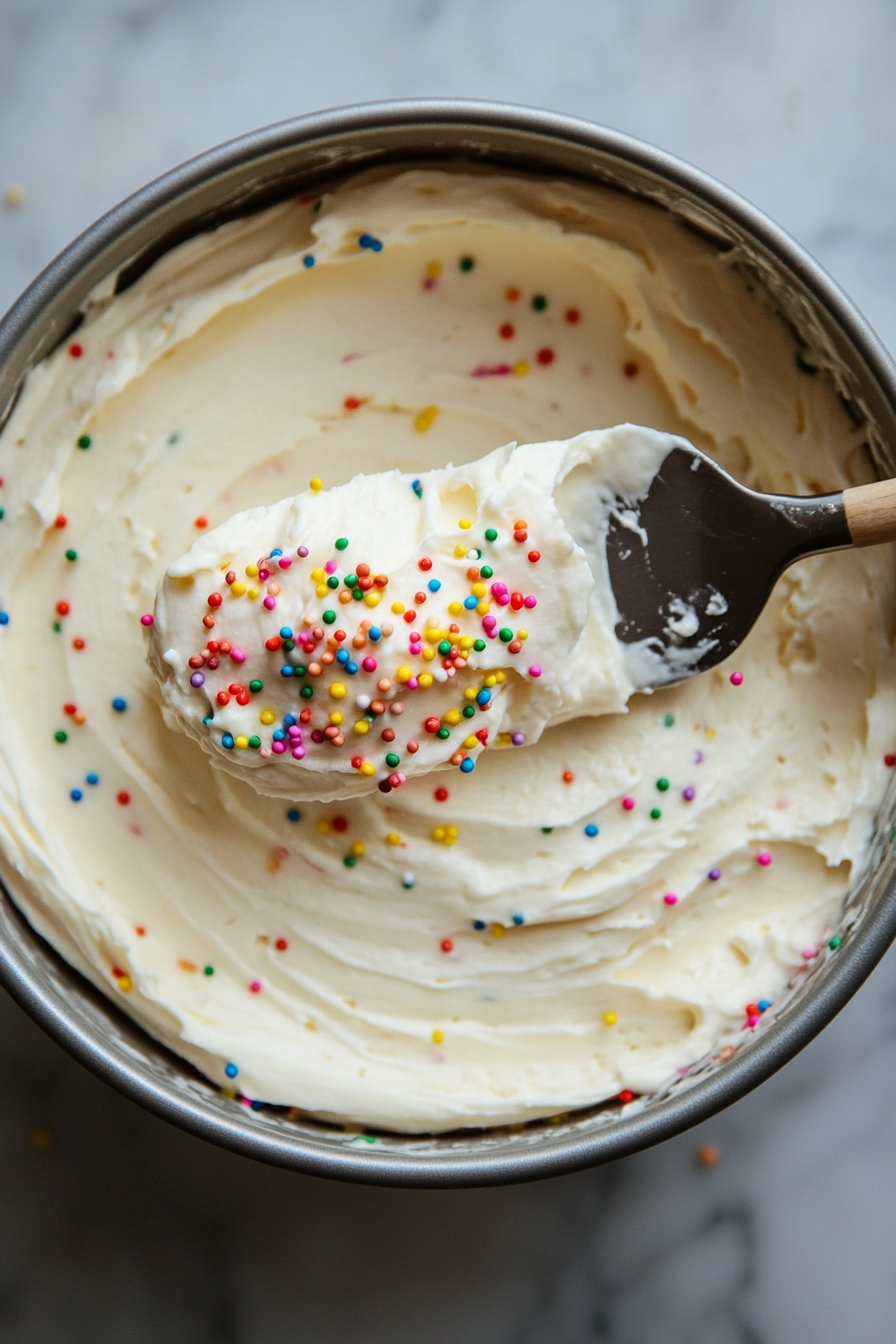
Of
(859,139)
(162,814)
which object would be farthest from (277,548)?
(859,139)

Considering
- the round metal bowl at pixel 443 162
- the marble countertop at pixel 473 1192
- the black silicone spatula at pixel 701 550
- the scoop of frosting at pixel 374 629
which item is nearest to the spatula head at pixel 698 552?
the black silicone spatula at pixel 701 550

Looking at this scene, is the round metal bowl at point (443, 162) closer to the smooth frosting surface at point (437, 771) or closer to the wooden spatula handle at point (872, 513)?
the smooth frosting surface at point (437, 771)

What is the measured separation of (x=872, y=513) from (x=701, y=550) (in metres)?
0.26

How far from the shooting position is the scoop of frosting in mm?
1657

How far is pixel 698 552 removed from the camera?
70.9 inches

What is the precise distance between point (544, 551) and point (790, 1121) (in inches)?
46.3

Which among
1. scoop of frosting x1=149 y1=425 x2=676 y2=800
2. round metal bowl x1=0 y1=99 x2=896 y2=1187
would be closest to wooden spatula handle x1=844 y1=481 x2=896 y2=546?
round metal bowl x1=0 y1=99 x2=896 y2=1187

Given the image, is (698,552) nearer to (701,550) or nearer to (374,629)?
(701,550)

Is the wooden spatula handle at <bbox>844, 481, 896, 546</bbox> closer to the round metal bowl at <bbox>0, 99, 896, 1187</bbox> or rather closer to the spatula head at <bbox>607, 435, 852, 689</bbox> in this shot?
the spatula head at <bbox>607, 435, 852, 689</bbox>

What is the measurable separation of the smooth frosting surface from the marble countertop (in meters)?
0.27

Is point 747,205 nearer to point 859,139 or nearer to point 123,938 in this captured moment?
point 859,139

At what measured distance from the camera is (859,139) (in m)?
2.06

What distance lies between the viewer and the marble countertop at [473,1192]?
79.2 inches

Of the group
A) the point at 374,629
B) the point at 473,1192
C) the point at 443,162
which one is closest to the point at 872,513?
the point at 374,629
